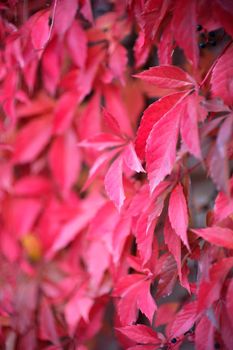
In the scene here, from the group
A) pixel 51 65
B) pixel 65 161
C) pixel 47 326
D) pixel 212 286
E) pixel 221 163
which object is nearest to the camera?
pixel 221 163

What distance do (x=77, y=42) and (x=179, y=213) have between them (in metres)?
0.55

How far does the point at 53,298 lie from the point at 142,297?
0.49 m

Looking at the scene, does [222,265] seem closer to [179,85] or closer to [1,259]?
[179,85]

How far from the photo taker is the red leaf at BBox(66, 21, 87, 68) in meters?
1.09

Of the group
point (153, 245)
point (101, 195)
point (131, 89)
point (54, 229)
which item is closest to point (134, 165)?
point (153, 245)

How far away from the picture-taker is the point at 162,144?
74 centimetres

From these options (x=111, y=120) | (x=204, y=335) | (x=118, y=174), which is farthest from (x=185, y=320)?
(x=111, y=120)

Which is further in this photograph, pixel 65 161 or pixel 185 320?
pixel 65 161

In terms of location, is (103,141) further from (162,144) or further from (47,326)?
(47,326)

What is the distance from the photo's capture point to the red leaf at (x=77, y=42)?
43.1 inches

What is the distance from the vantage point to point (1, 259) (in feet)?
4.66

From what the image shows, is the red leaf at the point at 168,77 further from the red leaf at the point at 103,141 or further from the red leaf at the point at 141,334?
the red leaf at the point at 141,334

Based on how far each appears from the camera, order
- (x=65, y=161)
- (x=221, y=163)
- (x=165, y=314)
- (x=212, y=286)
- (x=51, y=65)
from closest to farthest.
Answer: (x=221, y=163) < (x=212, y=286) < (x=165, y=314) < (x=51, y=65) < (x=65, y=161)

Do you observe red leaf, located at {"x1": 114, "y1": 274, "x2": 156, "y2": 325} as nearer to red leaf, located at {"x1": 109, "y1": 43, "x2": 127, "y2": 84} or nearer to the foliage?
the foliage
